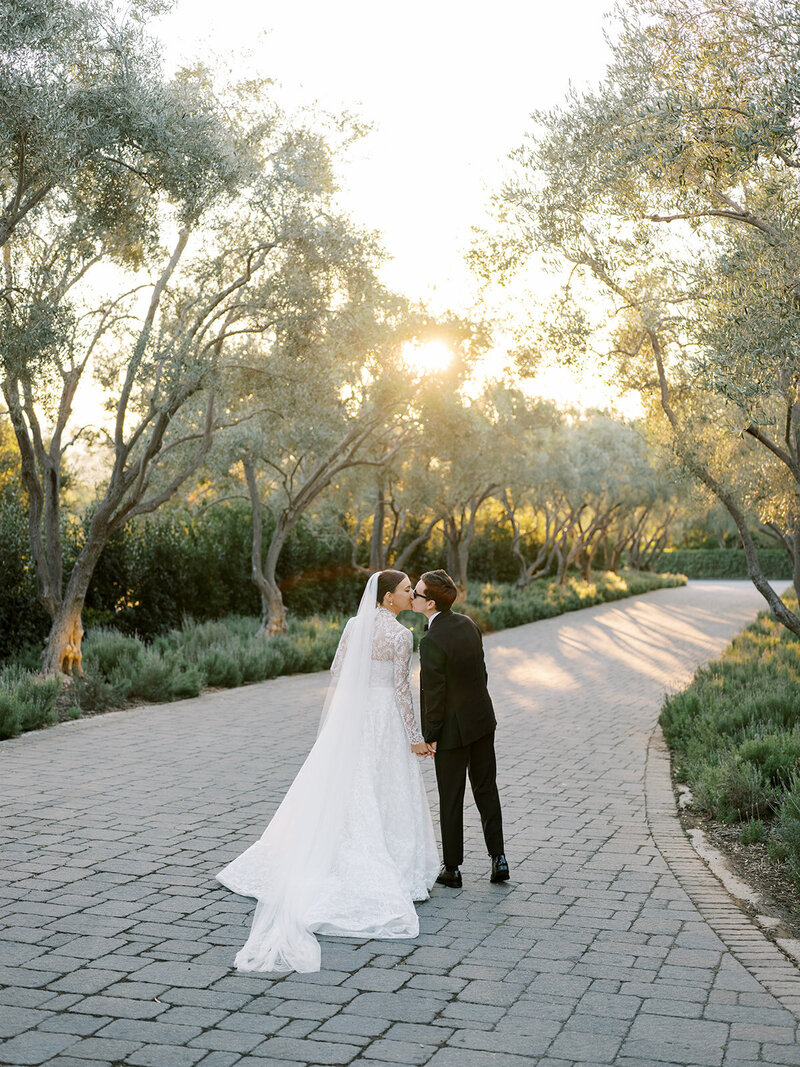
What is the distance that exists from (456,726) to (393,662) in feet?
1.76

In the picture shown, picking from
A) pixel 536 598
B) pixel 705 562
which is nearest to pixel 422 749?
pixel 536 598

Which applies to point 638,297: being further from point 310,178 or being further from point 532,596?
point 532,596

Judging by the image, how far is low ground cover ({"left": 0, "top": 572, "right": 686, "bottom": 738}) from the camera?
12.0 meters

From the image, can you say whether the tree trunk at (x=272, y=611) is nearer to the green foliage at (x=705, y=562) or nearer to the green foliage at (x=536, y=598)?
the green foliage at (x=536, y=598)

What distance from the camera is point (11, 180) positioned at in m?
11.7

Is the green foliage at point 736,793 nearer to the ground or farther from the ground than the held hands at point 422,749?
nearer to the ground

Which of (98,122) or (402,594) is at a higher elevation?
(98,122)

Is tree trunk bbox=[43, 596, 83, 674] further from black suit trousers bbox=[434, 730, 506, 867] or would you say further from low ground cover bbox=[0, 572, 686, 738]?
black suit trousers bbox=[434, 730, 506, 867]

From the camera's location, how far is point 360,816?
19.6ft

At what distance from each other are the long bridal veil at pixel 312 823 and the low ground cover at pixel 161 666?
5905 mm

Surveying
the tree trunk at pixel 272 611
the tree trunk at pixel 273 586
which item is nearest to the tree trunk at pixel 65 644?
the tree trunk at pixel 273 586

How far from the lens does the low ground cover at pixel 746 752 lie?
7051 mm

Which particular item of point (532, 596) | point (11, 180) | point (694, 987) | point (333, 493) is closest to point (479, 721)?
point (694, 987)

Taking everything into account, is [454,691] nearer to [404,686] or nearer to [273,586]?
[404,686]
